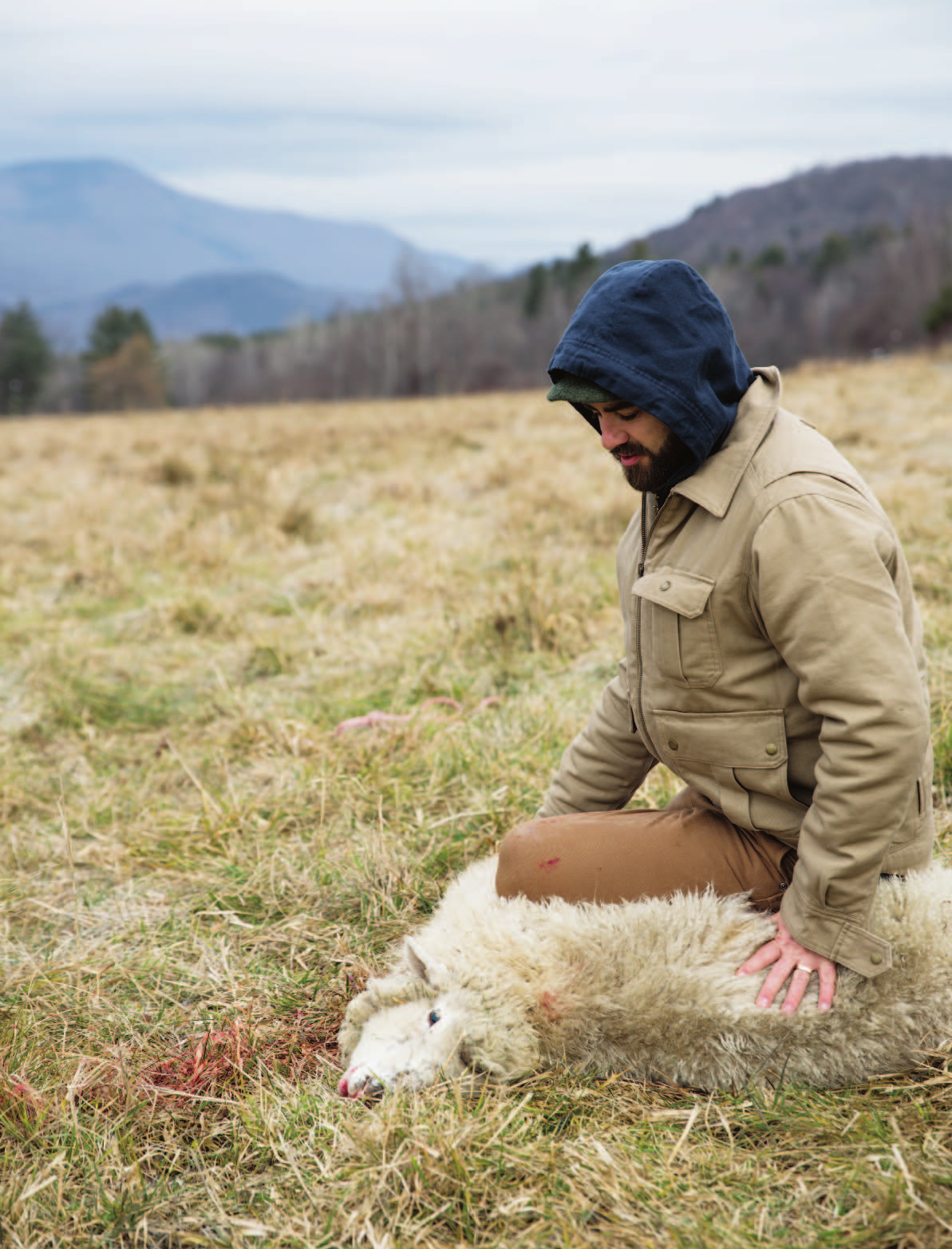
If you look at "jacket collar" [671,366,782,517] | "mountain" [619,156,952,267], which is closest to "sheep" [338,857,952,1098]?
"jacket collar" [671,366,782,517]

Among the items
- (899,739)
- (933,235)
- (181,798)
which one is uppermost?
(933,235)

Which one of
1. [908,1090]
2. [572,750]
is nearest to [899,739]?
[908,1090]

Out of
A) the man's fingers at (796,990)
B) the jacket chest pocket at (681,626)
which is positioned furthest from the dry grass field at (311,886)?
the jacket chest pocket at (681,626)

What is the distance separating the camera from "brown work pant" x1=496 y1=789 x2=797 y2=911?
89.9 inches

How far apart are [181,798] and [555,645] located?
1956 mm

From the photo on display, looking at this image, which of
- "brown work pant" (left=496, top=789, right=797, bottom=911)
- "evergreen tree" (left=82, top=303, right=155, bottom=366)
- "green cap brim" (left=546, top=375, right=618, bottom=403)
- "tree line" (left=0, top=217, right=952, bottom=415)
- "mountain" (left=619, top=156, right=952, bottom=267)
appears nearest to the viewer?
"green cap brim" (left=546, top=375, right=618, bottom=403)

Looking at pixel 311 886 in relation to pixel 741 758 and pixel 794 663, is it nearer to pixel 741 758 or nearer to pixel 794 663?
pixel 741 758

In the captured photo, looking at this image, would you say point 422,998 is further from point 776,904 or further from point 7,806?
point 7,806

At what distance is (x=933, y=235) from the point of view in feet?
185

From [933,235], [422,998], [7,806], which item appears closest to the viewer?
[422,998]

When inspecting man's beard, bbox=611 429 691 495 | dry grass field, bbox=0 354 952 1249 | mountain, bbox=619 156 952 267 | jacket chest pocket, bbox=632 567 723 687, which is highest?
mountain, bbox=619 156 952 267

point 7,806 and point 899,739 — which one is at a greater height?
point 899,739

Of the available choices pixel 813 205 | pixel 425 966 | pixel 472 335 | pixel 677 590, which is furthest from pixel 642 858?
pixel 813 205

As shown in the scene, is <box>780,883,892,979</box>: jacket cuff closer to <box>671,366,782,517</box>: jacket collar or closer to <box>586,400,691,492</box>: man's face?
<box>671,366,782,517</box>: jacket collar
